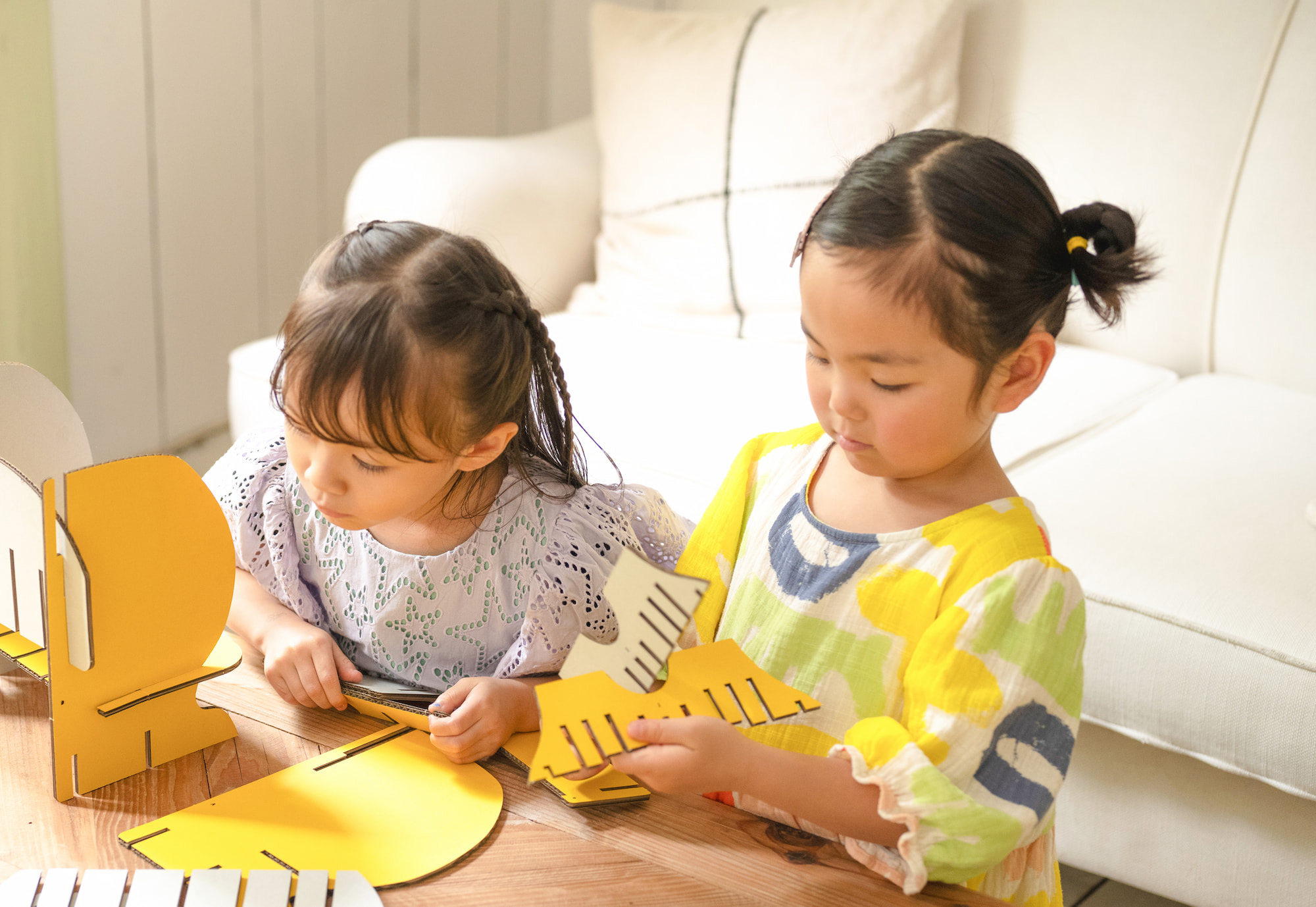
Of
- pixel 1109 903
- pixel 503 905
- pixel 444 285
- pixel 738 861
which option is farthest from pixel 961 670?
pixel 1109 903

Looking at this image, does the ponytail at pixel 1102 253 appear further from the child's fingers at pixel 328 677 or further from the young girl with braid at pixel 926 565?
the child's fingers at pixel 328 677

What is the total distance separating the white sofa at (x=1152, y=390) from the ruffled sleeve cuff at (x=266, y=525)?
48 centimetres

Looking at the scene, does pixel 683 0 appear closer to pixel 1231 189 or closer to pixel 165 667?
pixel 1231 189

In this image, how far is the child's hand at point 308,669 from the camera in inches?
29.9

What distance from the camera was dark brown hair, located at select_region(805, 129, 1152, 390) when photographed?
2.12 feet

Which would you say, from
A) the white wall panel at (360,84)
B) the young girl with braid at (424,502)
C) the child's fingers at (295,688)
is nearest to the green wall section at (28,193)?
the white wall panel at (360,84)

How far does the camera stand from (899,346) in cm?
65

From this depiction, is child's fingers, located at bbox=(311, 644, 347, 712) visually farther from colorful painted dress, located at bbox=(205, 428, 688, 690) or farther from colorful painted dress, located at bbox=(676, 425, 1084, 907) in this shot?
colorful painted dress, located at bbox=(676, 425, 1084, 907)

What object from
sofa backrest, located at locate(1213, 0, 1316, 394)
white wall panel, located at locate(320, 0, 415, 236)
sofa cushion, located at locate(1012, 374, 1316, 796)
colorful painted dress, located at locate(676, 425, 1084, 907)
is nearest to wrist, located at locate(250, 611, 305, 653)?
colorful painted dress, located at locate(676, 425, 1084, 907)

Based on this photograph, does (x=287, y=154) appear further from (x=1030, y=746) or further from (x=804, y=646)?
(x=1030, y=746)

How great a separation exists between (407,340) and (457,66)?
1940mm

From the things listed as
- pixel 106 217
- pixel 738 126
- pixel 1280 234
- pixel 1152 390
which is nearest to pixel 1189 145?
pixel 1280 234

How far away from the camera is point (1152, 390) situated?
153 cm

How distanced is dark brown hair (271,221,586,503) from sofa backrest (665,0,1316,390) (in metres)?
1.12
